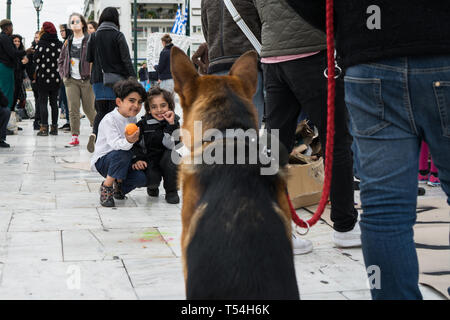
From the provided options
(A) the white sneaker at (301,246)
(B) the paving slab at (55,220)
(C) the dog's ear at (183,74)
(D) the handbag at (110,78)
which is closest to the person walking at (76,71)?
(D) the handbag at (110,78)

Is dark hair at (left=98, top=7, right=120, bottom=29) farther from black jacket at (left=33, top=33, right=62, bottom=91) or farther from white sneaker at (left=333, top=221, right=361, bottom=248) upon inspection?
white sneaker at (left=333, top=221, right=361, bottom=248)

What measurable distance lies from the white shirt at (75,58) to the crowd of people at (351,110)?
3952 millimetres

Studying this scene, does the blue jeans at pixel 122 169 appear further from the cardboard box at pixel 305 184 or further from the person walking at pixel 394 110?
the person walking at pixel 394 110

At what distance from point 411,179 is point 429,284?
1.26m

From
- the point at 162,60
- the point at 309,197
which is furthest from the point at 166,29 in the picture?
the point at 309,197

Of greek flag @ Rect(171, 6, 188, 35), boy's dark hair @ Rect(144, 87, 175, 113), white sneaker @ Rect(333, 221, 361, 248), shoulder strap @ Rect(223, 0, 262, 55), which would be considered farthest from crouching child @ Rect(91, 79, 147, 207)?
greek flag @ Rect(171, 6, 188, 35)

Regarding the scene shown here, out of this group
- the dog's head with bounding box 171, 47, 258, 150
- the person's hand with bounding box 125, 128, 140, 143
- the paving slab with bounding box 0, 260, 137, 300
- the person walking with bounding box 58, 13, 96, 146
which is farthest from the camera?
the person walking with bounding box 58, 13, 96, 146

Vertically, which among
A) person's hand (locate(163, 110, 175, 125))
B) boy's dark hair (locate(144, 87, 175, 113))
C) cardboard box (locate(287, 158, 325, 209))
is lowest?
cardboard box (locate(287, 158, 325, 209))

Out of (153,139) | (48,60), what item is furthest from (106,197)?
(48,60)

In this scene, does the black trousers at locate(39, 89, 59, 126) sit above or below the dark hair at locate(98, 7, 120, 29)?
below

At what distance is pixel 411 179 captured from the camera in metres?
2.19

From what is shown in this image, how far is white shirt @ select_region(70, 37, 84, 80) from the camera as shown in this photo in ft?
33.8

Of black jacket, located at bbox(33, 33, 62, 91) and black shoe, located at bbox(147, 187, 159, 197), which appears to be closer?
black shoe, located at bbox(147, 187, 159, 197)

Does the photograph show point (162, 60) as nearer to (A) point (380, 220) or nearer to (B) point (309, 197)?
(B) point (309, 197)
